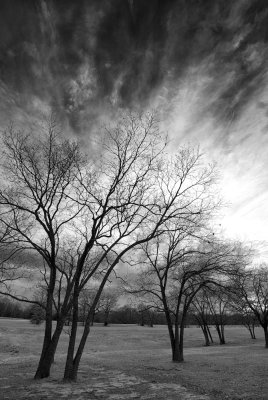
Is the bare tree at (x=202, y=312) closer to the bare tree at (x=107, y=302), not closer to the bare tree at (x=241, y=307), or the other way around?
the bare tree at (x=241, y=307)

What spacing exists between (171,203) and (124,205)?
8.96ft

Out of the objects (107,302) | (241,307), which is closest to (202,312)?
(241,307)

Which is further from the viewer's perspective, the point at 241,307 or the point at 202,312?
the point at 202,312

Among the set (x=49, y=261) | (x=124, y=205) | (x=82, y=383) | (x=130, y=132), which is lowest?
(x=82, y=383)

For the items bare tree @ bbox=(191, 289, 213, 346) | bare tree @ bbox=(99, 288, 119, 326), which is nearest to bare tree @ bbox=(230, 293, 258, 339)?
bare tree @ bbox=(191, 289, 213, 346)

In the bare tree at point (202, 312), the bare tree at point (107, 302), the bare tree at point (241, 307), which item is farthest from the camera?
the bare tree at point (107, 302)

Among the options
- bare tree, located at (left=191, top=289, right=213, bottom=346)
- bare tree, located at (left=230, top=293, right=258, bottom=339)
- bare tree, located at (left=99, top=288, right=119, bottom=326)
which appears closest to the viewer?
bare tree, located at (left=230, top=293, right=258, bottom=339)

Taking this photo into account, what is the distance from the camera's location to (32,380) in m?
10.5

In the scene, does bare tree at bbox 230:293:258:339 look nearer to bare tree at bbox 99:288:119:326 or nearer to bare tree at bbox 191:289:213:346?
bare tree at bbox 191:289:213:346

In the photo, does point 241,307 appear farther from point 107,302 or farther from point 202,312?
point 107,302

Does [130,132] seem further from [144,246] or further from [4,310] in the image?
[4,310]

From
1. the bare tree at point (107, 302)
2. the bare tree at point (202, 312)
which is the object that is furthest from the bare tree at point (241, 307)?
the bare tree at point (107, 302)

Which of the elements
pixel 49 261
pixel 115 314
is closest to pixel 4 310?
A: pixel 115 314

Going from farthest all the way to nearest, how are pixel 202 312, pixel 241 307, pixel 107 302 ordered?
pixel 107 302 < pixel 202 312 < pixel 241 307
